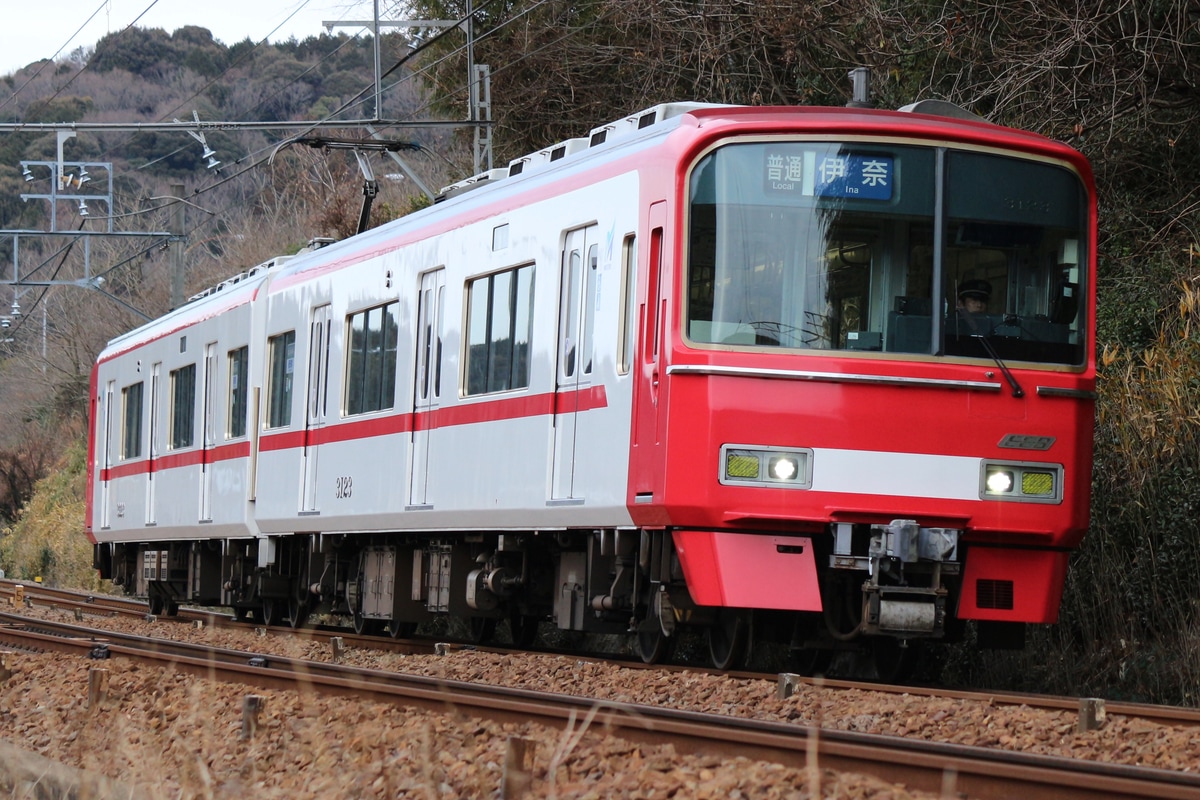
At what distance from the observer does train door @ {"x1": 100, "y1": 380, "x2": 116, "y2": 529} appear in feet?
72.0

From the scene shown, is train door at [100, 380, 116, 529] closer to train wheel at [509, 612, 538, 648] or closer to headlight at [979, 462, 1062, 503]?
train wheel at [509, 612, 538, 648]

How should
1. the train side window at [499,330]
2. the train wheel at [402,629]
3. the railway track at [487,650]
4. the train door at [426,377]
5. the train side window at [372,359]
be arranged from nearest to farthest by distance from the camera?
the railway track at [487,650]
the train side window at [499,330]
the train door at [426,377]
the train side window at [372,359]
the train wheel at [402,629]

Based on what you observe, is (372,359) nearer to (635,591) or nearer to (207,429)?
(635,591)

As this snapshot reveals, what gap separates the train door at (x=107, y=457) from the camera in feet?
72.0

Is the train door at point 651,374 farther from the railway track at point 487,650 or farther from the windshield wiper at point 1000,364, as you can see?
the windshield wiper at point 1000,364

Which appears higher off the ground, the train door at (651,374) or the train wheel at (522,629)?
the train door at (651,374)

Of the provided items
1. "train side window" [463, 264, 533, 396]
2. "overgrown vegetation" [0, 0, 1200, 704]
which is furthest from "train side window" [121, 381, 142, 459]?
"train side window" [463, 264, 533, 396]

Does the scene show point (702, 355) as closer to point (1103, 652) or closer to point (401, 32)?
point (1103, 652)

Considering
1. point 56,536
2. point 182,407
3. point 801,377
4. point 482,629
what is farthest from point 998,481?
point 56,536

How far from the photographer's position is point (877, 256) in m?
9.25

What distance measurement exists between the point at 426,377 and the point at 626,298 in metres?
3.08

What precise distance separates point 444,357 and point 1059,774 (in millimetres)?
7511

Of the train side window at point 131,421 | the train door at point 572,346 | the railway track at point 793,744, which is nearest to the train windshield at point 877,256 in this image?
the train door at point 572,346

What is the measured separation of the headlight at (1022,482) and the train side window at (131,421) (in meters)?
13.2
